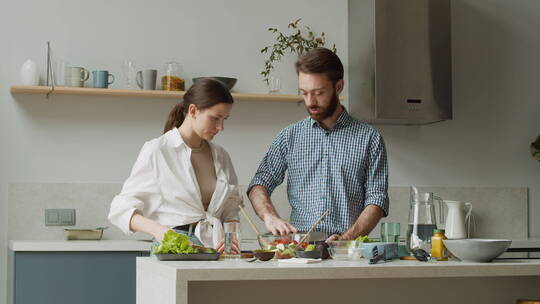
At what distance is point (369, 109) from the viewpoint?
4.57 m

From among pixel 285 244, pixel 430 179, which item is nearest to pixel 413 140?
pixel 430 179

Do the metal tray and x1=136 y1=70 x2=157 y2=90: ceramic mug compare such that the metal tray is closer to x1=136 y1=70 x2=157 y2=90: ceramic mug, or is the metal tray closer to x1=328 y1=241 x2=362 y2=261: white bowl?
x1=136 y1=70 x2=157 y2=90: ceramic mug

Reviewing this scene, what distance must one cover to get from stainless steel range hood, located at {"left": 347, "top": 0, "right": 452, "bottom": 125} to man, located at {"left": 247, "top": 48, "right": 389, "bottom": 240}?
4.44 ft

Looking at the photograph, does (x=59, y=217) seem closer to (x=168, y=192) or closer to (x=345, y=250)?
(x=168, y=192)

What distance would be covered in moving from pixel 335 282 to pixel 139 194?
0.92 meters

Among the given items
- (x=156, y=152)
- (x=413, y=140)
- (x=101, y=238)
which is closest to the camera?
(x=156, y=152)

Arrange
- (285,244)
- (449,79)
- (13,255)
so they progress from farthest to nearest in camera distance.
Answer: (449,79) < (13,255) < (285,244)

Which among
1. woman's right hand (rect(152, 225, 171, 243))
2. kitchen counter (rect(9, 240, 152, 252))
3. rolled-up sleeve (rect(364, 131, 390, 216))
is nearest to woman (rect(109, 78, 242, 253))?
woman's right hand (rect(152, 225, 171, 243))

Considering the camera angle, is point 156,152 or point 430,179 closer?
point 156,152

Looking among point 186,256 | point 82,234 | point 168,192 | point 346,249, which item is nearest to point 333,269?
point 346,249

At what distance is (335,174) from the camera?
3.11 m

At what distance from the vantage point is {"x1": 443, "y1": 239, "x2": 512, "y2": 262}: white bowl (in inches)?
89.9

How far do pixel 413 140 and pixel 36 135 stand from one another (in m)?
2.25

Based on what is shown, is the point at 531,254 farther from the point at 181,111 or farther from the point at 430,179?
the point at 181,111
